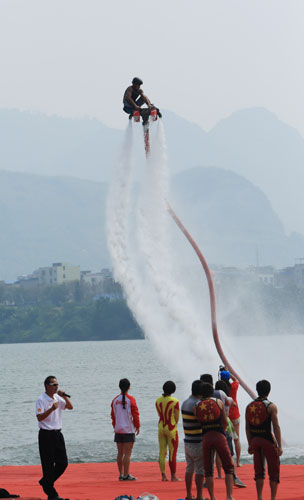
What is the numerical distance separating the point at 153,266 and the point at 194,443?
12469mm

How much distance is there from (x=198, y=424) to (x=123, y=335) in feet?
545

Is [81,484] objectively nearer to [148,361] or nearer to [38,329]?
[148,361]

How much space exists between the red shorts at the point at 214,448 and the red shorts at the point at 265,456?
39 cm

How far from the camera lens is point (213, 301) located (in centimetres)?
2314

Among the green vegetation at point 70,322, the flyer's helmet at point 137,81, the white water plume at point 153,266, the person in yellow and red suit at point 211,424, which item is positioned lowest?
the person in yellow and red suit at point 211,424

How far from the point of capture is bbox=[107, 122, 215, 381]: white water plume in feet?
81.0

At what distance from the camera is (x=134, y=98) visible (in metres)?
21.6

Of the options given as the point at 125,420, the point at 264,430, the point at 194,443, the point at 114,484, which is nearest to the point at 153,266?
the point at 125,420

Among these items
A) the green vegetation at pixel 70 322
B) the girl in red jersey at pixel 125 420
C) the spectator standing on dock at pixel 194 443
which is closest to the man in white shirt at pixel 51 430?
the spectator standing on dock at pixel 194 443

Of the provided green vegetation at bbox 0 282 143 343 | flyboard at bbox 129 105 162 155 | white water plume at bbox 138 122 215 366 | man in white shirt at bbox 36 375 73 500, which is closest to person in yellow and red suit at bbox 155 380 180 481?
man in white shirt at bbox 36 375 73 500

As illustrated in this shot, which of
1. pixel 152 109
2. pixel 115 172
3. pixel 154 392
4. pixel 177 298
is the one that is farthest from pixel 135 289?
pixel 154 392

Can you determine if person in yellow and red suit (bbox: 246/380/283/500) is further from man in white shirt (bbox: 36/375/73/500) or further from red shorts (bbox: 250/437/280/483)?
man in white shirt (bbox: 36/375/73/500)

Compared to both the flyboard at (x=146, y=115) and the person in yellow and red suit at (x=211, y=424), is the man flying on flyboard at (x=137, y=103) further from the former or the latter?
the person in yellow and red suit at (x=211, y=424)

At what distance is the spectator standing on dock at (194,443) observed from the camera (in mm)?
13250
